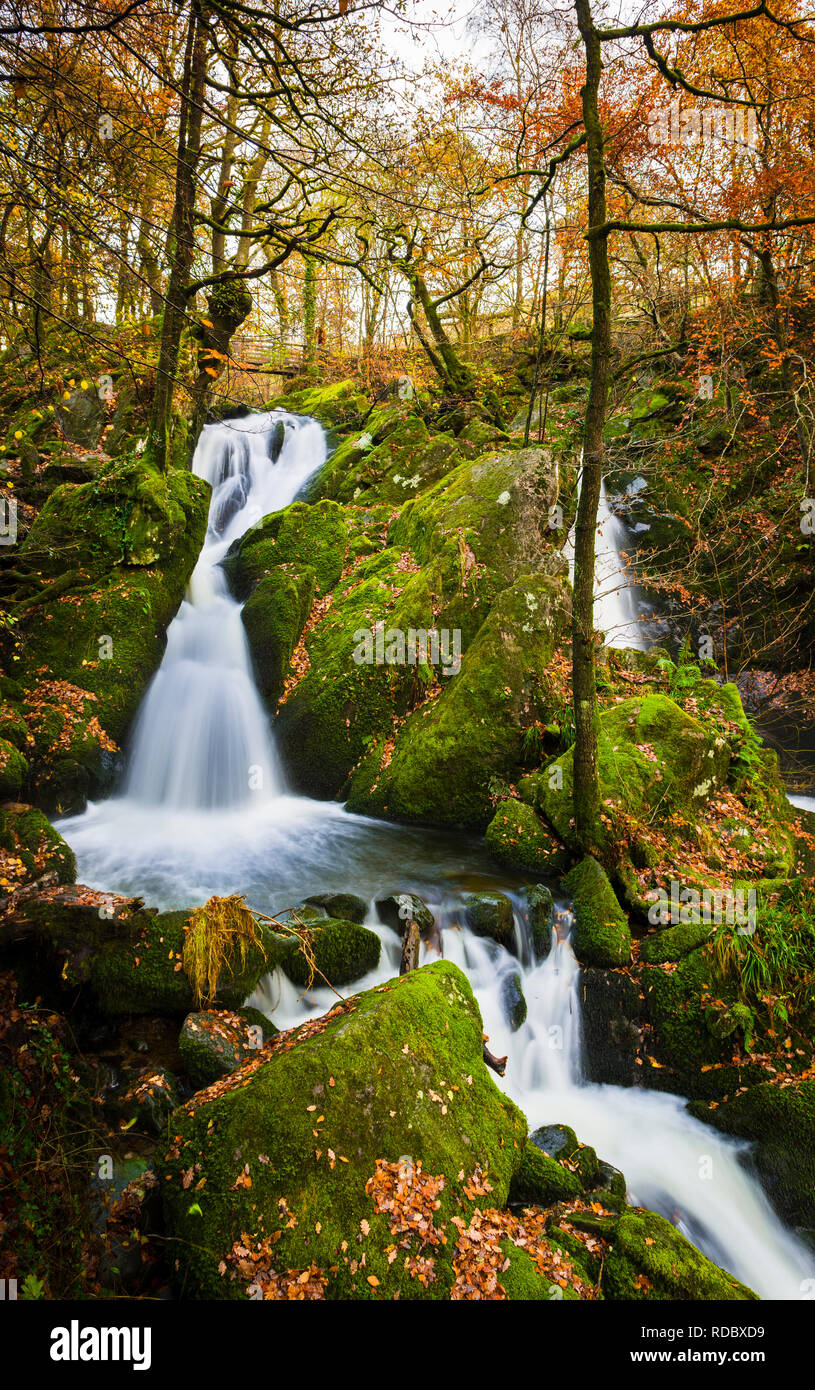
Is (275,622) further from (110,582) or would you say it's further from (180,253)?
(180,253)

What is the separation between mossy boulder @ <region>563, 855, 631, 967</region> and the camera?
5.09 metres

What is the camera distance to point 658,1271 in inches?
112

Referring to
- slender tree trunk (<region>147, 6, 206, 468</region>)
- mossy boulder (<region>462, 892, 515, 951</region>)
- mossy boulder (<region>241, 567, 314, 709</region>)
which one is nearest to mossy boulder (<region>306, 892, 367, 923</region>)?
mossy boulder (<region>462, 892, 515, 951</region>)

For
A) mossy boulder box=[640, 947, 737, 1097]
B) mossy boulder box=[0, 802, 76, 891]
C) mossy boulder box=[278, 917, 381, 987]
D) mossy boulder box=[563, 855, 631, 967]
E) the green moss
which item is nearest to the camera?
mossy boulder box=[640, 947, 737, 1097]

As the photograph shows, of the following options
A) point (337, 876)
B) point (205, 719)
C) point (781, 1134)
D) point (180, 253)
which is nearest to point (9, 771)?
point (205, 719)

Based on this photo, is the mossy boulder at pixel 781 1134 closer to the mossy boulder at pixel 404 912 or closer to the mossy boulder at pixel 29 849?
the mossy boulder at pixel 404 912

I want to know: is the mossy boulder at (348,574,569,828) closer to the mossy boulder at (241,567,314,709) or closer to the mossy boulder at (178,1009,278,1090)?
the mossy boulder at (241,567,314,709)

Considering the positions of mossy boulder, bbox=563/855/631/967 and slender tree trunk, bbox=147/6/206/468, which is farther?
mossy boulder, bbox=563/855/631/967

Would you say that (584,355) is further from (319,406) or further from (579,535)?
(579,535)

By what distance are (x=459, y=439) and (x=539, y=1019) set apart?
11.3 m

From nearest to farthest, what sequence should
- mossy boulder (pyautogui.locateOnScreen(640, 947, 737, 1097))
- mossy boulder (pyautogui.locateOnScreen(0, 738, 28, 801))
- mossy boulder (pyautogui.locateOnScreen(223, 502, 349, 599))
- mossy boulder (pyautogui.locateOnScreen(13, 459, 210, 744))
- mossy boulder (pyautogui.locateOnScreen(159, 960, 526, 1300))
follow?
1. mossy boulder (pyautogui.locateOnScreen(159, 960, 526, 1300))
2. mossy boulder (pyautogui.locateOnScreen(640, 947, 737, 1097))
3. mossy boulder (pyautogui.locateOnScreen(0, 738, 28, 801))
4. mossy boulder (pyautogui.locateOnScreen(13, 459, 210, 744))
5. mossy boulder (pyautogui.locateOnScreen(223, 502, 349, 599))

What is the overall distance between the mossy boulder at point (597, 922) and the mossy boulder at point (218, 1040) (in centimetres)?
266

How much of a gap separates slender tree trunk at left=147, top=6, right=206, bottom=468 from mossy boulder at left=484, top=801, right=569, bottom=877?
5.17 meters
